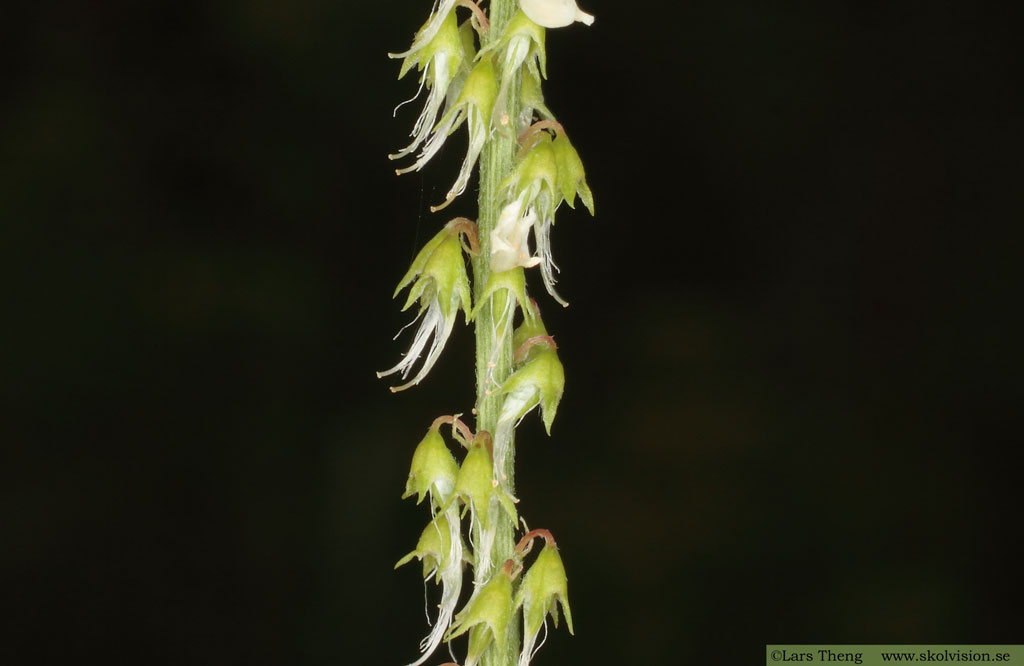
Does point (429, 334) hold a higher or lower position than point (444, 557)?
higher

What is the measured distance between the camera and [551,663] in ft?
8.78

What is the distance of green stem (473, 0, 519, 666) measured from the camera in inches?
49.5

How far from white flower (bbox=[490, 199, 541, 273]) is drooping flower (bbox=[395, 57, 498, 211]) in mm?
57

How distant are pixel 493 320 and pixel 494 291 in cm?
3

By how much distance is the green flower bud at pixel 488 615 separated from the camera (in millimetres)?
1272

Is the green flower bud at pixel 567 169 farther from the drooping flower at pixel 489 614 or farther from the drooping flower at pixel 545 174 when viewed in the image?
the drooping flower at pixel 489 614

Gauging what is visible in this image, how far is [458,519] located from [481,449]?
87mm

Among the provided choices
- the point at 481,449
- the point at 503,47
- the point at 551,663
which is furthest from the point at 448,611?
the point at 551,663

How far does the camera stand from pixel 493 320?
1.27 meters

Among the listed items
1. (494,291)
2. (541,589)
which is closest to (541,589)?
(541,589)

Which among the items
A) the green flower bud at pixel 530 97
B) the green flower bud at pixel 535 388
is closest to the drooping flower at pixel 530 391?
the green flower bud at pixel 535 388

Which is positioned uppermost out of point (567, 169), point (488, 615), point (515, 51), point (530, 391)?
point (515, 51)

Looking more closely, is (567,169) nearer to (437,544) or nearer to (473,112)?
(473,112)

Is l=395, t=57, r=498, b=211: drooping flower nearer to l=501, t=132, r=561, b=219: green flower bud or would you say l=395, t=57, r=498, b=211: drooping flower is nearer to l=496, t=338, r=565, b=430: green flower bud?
l=501, t=132, r=561, b=219: green flower bud
